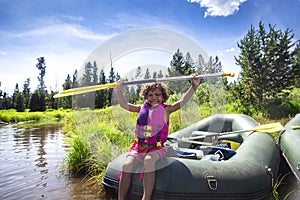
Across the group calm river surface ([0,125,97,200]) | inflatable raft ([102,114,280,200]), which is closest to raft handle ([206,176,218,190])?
inflatable raft ([102,114,280,200])

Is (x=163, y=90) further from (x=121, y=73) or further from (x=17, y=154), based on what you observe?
(x=17, y=154)

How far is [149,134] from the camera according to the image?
8.91ft

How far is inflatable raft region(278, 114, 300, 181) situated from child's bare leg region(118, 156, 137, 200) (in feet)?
6.29

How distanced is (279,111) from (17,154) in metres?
11.4

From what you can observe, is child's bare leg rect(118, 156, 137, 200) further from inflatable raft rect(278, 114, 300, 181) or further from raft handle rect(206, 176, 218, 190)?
inflatable raft rect(278, 114, 300, 181)

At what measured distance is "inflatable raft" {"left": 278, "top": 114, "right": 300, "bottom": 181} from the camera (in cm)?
322

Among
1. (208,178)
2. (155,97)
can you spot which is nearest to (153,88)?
(155,97)

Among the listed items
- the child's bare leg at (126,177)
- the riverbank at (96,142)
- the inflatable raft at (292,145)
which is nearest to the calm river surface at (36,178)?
the riverbank at (96,142)

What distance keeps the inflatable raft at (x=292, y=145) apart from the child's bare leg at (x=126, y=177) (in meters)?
1.92

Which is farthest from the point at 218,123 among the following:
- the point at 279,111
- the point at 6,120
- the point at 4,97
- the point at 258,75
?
the point at 4,97

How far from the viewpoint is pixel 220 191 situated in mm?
2529

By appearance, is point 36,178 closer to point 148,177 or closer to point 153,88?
point 148,177

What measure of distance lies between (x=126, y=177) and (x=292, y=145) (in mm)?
2288

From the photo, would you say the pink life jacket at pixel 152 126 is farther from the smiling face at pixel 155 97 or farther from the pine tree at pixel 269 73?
the pine tree at pixel 269 73
